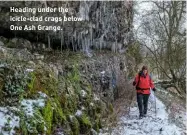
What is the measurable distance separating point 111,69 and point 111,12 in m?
2.68

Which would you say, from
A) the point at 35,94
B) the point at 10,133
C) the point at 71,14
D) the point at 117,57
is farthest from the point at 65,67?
the point at 117,57

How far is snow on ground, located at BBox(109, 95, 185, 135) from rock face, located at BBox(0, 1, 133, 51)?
12.4ft

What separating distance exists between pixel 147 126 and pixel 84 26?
501 cm

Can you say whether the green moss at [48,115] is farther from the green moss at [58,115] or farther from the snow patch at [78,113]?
the snow patch at [78,113]

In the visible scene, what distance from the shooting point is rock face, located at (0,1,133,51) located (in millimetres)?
11117

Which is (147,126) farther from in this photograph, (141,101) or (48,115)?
(48,115)

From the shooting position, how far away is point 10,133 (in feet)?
19.4

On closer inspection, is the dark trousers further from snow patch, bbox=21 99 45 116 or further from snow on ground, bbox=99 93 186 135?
snow patch, bbox=21 99 45 116

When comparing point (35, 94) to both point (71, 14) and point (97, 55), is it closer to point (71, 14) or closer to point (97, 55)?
point (71, 14)

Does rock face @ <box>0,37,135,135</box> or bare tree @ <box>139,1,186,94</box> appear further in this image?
bare tree @ <box>139,1,186,94</box>

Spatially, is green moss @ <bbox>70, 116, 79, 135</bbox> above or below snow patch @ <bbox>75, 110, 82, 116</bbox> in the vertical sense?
below

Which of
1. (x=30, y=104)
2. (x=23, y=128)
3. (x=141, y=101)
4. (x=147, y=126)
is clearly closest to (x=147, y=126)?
(x=147, y=126)

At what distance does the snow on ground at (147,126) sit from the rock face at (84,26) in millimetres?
3786

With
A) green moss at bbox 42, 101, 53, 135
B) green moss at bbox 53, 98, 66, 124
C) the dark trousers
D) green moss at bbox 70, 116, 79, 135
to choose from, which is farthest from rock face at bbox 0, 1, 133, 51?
green moss at bbox 42, 101, 53, 135
